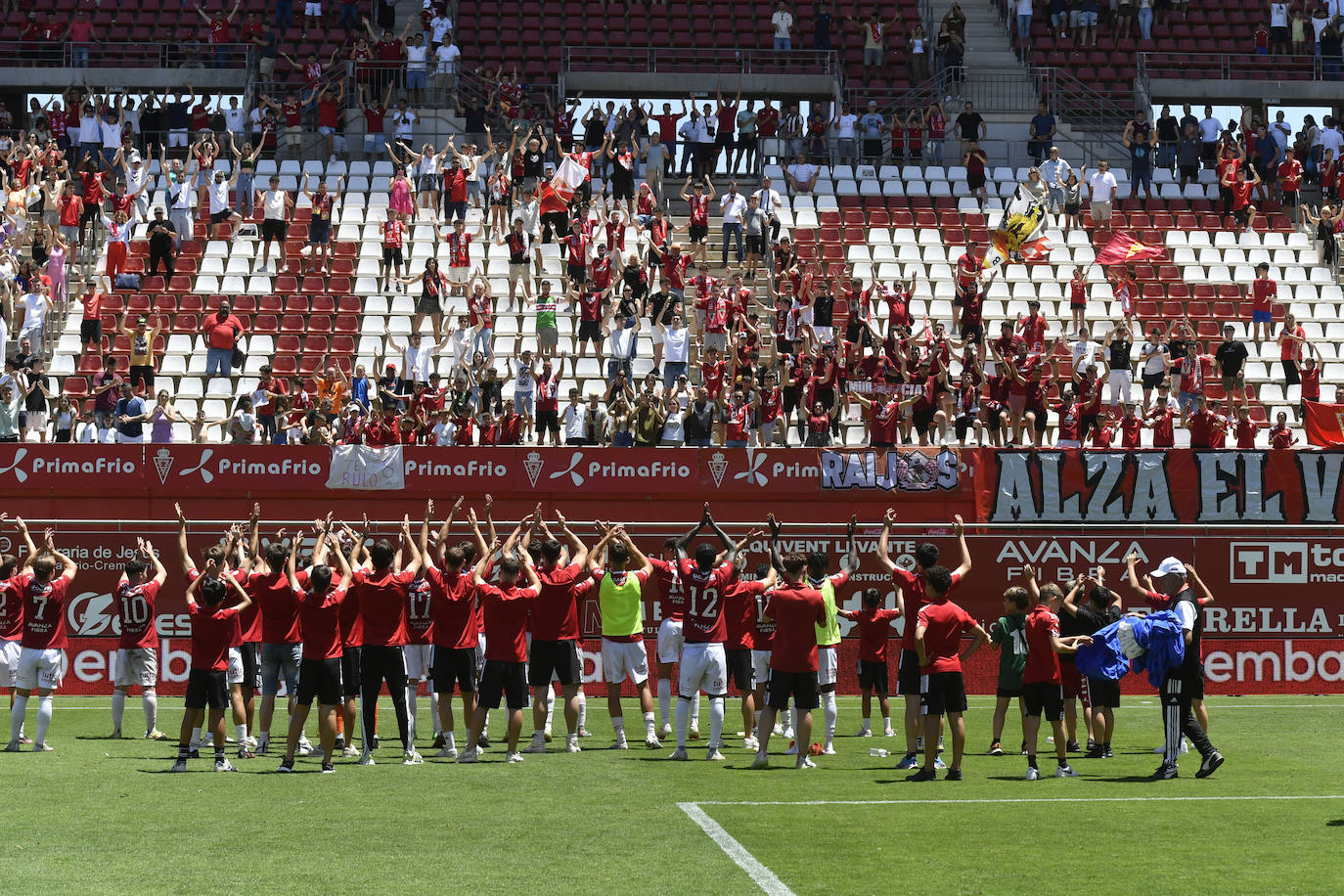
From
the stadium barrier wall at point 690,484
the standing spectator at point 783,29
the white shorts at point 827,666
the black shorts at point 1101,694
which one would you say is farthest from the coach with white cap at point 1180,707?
the standing spectator at point 783,29

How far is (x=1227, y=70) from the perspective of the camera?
41.5m

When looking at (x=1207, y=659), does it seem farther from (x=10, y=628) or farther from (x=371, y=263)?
(x=371, y=263)

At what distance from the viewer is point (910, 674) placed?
49.3 ft

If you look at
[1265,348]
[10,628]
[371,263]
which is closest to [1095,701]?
[10,628]

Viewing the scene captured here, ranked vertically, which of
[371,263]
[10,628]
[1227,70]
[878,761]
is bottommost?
[878,761]

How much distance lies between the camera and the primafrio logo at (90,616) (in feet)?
73.2

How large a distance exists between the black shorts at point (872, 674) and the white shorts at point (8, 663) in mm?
8655

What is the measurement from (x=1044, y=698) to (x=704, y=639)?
318 cm

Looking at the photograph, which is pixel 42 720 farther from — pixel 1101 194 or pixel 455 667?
pixel 1101 194

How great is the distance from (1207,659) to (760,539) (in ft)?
21.1

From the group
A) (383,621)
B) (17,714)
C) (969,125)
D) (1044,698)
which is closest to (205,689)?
(383,621)

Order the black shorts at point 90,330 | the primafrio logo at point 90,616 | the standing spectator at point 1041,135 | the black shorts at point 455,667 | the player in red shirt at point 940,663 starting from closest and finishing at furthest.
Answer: the player in red shirt at point 940,663 < the black shorts at point 455,667 < the primafrio logo at point 90,616 < the black shorts at point 90,330 < the standing spectator at point 1041,135

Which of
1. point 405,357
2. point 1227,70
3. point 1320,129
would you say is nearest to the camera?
point 405,357

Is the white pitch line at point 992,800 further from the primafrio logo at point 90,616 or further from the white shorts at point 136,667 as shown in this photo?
the primafrio logo at point 90,616
